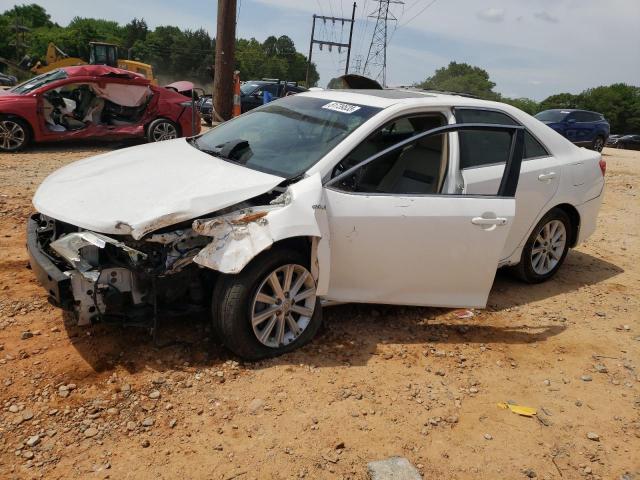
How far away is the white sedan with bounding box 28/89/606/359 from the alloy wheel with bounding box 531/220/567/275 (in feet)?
1.37

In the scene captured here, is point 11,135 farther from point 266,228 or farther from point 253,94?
point 253,94

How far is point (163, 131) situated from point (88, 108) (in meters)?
1.50

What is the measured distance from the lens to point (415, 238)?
3756 mm

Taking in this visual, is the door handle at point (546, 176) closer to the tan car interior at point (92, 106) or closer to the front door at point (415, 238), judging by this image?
the front door at point (415, 238)

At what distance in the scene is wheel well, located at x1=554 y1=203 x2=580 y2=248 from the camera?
526cm

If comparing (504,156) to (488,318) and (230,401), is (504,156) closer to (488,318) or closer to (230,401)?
(488,318)

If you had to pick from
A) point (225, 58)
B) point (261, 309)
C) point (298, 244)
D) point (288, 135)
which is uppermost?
point (225, 58)

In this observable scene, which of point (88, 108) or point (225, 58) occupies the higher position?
point (225, 58)

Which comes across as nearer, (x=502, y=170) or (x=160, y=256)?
(x=160, y=256)

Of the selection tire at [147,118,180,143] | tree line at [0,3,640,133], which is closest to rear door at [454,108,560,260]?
tire at [147,118,180,143]

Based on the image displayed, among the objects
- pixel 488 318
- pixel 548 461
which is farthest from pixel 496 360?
pixel 548 461

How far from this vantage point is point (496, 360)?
3.94m

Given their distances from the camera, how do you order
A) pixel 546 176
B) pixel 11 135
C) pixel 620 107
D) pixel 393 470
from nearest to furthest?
pixel 393 470 → pixel 546 176 → pixel 11 135 → pixel 620 107

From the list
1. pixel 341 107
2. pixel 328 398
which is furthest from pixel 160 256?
pixel 341 107
